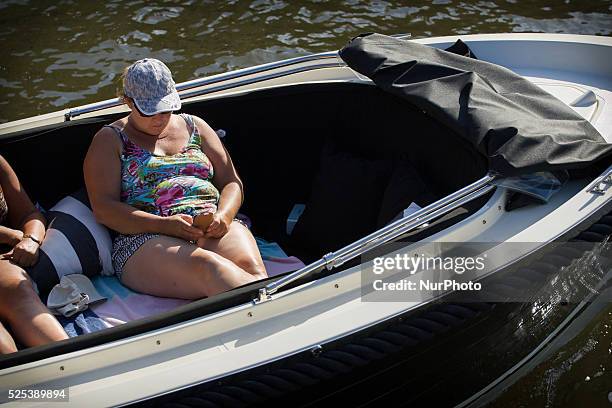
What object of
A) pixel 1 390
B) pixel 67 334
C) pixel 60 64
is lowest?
pixel 60 64

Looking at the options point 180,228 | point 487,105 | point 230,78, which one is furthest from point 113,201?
point 487,105

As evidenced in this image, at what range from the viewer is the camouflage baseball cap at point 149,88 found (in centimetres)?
271

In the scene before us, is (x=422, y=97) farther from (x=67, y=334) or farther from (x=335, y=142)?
(x=67, y=334)

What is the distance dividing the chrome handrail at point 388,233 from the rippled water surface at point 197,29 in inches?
113

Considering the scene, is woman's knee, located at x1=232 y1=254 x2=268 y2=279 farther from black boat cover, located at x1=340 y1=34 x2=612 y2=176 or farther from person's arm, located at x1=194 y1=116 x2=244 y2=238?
black boat cover, located at x1=340 y1=34 x2=612 y2=176

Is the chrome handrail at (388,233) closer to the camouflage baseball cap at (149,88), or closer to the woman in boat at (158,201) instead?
the woman in boat at (158,201)

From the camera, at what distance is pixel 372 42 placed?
3148 millimetres

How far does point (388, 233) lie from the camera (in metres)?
2.37

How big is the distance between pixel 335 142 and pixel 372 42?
0.42m

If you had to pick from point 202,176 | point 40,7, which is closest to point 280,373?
point 202,176

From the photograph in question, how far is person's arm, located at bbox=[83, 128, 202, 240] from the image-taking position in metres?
2.71

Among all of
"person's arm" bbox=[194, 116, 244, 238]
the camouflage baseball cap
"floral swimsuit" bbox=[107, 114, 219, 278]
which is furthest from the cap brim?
"person's arm" bbox=[194, 116, 244, 238]

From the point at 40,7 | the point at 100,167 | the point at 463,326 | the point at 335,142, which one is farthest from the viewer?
the point at 40,7

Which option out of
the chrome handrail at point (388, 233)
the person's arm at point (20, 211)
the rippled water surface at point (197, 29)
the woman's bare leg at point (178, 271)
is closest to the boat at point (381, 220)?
the chrome handrail at point (388, 233)
